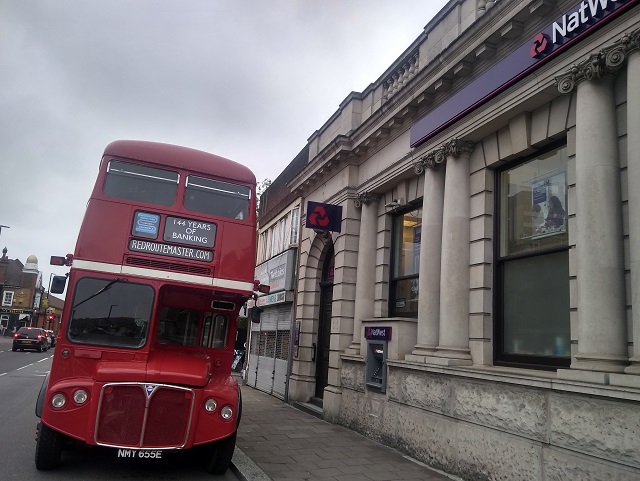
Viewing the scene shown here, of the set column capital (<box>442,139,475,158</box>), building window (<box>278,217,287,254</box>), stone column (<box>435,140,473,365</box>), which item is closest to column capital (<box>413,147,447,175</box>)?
stone column (<box>435,140,473,365</box>)

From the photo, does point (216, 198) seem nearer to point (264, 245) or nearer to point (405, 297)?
point (405, 297)

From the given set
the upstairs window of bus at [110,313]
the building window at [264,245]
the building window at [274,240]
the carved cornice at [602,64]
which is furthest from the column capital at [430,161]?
the building window at [264,245]

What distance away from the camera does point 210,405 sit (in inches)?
244

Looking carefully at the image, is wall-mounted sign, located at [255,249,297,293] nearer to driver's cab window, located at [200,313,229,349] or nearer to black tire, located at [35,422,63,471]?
driver's cab window, located at [200,313,229,349]

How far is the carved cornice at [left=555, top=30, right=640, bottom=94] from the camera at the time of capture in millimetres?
5426

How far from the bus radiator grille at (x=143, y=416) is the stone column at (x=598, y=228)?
14.5 ft

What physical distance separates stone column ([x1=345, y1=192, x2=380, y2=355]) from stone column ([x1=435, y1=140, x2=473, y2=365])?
308 centimetres

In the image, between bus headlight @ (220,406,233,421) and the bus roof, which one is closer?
bus headlight @ (220,406,233,421)

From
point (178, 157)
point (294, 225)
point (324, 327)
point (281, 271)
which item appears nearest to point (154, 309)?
point (178, 157)

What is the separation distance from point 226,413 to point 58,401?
6.34 feet

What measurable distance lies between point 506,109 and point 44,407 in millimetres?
7103

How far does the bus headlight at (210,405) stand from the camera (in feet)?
20.3

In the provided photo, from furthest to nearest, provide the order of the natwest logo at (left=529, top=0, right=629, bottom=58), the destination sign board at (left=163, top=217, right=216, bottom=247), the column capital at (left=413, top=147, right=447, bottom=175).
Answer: the column capital at (left=413, top=147, right=447, bottom=175), the destination sign board at (left=163, top=217, right=216, bottom=247), the natwest logo at (left=529, top=0, right=629, bottom=58)

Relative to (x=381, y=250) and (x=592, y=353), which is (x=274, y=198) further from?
(x=592, y=353)
